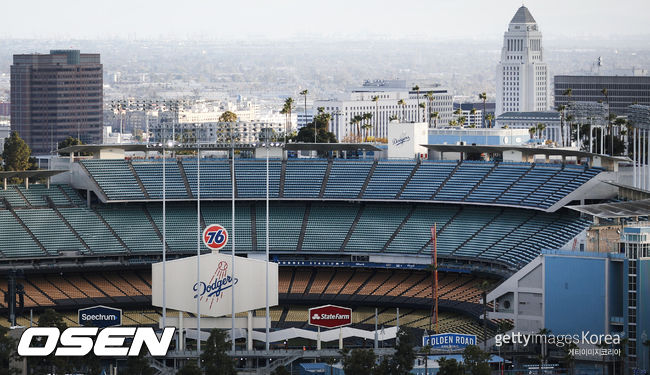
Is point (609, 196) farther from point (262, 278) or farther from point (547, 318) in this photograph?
point (262, 278)

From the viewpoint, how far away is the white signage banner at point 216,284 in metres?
62.0

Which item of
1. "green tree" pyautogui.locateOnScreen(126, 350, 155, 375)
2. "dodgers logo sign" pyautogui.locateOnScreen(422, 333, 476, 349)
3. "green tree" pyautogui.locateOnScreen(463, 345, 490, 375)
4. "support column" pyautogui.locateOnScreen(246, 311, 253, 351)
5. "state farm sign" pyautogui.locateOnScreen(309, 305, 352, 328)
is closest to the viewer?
"green tree" pyautogui.locateOnScreen(463, 345, 490, 375)

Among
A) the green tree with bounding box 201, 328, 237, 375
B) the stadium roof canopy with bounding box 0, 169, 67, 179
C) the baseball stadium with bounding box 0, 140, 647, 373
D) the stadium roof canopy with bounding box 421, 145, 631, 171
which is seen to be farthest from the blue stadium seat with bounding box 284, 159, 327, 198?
the green tree with bounding box 201, 328, 237, 375

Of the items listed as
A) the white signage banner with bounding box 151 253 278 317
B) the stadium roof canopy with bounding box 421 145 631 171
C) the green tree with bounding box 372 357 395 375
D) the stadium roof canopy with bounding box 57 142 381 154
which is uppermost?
the stadium roof canopy with bounding box 57 142 381 154

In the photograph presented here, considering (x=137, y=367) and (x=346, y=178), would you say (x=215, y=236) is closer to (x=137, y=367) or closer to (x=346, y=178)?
(x=137, y=367)

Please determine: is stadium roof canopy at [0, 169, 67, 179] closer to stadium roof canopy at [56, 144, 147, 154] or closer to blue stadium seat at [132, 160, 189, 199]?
stadium roof canopy at [56, 144, 147, 154]

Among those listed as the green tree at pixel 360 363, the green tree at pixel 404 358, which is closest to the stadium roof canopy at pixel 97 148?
the green tree at pixel 404 358

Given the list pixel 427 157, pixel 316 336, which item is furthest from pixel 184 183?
pixel 316 336

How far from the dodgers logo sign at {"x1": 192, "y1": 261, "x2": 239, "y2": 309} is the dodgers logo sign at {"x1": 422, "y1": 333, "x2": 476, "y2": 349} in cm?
943

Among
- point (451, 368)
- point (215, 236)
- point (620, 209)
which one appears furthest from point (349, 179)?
point (451, 368)

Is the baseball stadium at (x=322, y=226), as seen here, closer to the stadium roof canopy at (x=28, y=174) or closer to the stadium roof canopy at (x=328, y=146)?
the stadium roof canopy at (x=28, y=174)

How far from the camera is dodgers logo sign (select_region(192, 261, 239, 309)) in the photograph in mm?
61938

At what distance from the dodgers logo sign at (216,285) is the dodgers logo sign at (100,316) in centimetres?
391

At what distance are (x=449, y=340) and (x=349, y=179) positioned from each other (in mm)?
24569
